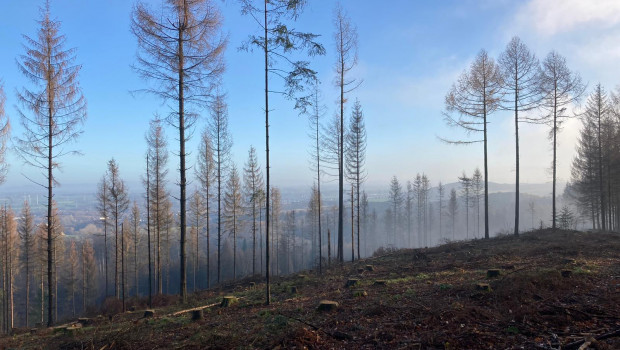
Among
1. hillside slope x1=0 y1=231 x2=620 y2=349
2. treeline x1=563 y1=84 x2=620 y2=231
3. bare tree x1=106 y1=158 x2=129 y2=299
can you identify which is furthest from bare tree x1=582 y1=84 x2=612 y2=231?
bare tree x1=106 y1=158 x2=129 y2=299

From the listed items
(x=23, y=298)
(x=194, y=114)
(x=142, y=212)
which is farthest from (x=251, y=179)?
(x=23, y=298)

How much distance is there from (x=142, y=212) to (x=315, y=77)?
88.1ft

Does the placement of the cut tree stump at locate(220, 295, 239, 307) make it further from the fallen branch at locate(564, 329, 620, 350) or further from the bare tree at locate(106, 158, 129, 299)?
the bare tree at locate(106, 158, 129, 299)

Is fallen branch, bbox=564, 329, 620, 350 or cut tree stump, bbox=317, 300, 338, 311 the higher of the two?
fallen branch, bbox=564, 329, 620, 350

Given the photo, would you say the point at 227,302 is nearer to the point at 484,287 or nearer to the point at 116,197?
the point at 484,287

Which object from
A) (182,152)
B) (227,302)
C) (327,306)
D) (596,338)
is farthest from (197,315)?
(596,338)

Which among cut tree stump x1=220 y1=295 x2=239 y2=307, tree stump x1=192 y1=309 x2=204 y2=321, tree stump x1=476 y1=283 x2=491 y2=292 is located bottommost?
cut tree stump x1=220 y1=295 x2=239 y2=307

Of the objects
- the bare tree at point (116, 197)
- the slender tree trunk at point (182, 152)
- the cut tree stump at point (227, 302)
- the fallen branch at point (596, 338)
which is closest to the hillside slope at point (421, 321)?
the fallen branch at point (596, 338)

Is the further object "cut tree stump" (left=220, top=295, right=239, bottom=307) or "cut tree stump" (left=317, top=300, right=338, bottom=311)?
"cut tree stump" (left=220, top=295, right=239, bottom=307)

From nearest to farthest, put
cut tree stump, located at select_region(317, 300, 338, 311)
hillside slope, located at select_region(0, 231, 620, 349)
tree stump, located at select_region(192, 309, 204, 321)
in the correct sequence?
1. hillside slope, located at select_region(0, 231, 620, 349)
2. cut tree stump, located at select_region(317, 300, 338, 311)
3. tree stump, located at select_region(192, 309, 204, 321)

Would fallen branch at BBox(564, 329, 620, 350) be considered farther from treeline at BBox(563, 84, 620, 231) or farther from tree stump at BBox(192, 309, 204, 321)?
treeline at BBox(563, 84, 620, 231)

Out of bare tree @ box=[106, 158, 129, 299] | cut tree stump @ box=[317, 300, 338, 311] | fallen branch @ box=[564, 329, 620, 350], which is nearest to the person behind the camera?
fallen branch @ box=[564, 329, 620, 350]

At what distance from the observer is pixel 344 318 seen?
20.6 ft

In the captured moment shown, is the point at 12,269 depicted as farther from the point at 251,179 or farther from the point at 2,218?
the point at 251,179
